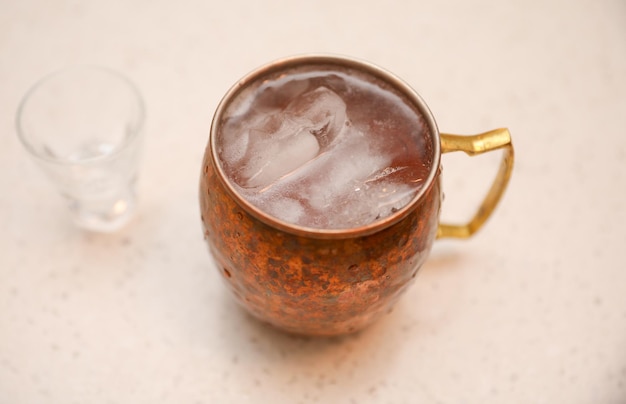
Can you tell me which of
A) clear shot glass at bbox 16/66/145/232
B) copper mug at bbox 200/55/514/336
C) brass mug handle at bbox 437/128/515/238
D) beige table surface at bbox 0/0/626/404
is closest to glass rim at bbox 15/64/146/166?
clear shot glass at bbox 16/66/145/232

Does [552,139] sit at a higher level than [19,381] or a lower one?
higher

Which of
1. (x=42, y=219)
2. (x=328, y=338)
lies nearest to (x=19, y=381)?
(x=42, y=219)

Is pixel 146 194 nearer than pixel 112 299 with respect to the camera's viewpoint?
No

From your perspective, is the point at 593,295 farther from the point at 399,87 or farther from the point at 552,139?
the point at 399,87

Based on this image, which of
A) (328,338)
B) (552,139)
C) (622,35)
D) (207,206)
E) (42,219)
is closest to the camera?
(207,206)

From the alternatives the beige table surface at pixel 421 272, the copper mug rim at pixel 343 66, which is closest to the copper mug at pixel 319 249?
the copper mug rim at pixel 343 66

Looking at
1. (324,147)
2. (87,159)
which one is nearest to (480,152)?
(324,147)

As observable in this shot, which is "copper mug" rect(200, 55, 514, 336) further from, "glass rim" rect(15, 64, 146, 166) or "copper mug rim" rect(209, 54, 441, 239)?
"glass rim" rect(15, 64, 146, 166)
